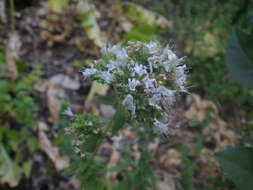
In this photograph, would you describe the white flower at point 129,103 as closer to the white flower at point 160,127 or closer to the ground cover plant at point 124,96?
the ground cover plant at point 124,96

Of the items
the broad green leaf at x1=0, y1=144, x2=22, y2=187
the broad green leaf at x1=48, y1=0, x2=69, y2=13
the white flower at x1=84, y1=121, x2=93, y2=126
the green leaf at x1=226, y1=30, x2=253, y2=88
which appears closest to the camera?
the green leaf at x1=226, y1=30, x2=253, y2=88

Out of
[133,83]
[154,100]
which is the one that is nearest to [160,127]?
[154,100]

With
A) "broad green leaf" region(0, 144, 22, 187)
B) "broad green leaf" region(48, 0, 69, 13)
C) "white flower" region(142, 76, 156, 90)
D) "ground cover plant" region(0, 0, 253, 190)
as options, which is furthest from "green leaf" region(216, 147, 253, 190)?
"broad green leaf" region(48, 0, 69, 13)

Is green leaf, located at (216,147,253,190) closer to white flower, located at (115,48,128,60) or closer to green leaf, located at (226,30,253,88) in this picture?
green leaf, located at (226,30,253,88)

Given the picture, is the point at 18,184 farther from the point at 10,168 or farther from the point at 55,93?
the point at 55,93

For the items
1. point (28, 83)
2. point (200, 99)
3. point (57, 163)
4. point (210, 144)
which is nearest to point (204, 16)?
point (200, 99)

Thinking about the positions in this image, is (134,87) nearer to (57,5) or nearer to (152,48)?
(152,48)
